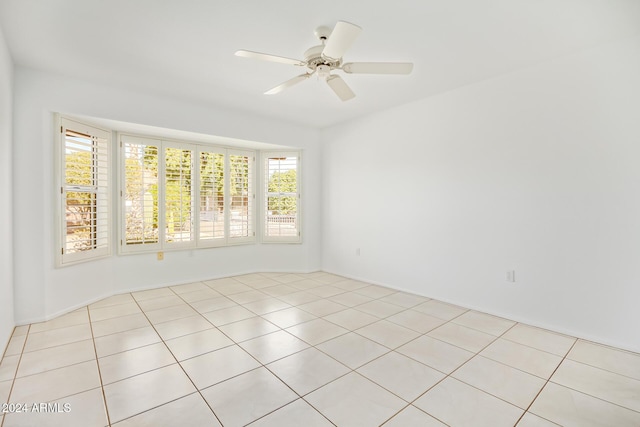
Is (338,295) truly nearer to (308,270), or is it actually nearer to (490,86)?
(308,270)

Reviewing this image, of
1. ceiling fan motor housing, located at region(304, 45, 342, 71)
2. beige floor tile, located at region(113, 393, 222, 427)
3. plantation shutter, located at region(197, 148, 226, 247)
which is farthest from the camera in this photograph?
plantation shutter, located at region(197, 148, 226, 247)

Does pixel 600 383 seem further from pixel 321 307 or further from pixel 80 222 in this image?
pixel 80 222

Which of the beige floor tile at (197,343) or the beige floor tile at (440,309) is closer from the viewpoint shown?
the beige floor tile at (197,343)

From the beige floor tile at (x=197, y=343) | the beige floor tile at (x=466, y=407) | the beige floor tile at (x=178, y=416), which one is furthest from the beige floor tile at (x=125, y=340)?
the beige floor tile at (x=466, y=407)

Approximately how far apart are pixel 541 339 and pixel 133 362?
11.4 feet

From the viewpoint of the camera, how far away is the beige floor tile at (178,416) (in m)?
1.67

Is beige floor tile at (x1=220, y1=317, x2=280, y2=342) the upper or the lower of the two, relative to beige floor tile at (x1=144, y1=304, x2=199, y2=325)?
lower

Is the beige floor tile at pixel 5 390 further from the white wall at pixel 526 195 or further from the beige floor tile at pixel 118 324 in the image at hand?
the white wall at pixel 526 195

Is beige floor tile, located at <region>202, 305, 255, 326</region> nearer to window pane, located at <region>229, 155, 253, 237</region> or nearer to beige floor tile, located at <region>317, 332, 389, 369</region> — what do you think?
beige floor tile, located at <region>317, 332, 389, 369</region>

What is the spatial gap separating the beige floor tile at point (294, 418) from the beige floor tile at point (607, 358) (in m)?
2.13

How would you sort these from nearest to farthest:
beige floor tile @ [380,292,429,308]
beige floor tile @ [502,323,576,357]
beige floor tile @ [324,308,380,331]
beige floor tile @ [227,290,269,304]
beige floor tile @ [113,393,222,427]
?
beige floor tile @ [113,393,222,427] → beige floor tile @ [502,323,576,357] → beige floor tile @ [324,308,380,331] → beige floor tile @ [380,292,429,308] → beige floor tile @ [227,290,269,304]

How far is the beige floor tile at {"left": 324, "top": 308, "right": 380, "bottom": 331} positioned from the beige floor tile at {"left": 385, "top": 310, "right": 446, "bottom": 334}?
0.23 meters

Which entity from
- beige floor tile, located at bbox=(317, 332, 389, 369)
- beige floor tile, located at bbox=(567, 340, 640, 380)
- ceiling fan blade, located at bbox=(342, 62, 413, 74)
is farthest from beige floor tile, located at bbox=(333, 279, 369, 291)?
ceiling fan blade, located at bbox=(342, 62, 413, 74)

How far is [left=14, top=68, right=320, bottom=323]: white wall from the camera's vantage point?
305cm
